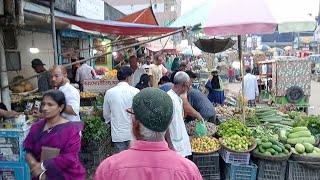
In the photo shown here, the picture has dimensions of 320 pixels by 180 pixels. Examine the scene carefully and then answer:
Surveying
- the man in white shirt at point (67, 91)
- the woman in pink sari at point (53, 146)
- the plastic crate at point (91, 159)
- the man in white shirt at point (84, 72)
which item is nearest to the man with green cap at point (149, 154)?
the woman in pink sari at point (53, 146)

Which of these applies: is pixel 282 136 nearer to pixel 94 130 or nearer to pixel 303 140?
pixel 303 140

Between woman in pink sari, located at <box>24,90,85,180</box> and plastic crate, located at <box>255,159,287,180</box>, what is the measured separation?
10.3 feet

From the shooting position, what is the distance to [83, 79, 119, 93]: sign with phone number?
7.59 metres

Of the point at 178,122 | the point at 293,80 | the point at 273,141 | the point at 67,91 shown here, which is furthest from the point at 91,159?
the point at 293,80

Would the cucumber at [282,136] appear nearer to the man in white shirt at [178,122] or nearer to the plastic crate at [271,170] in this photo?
the plastic crate at [271,170]

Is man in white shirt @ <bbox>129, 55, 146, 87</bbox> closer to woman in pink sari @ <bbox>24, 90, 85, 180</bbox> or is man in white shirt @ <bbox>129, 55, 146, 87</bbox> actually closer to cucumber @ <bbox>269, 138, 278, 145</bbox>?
cucumber @ <bbox>269, 138, 278, 145</bbox>

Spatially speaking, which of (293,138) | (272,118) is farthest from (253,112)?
(293,138)

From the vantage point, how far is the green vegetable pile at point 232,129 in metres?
5.33

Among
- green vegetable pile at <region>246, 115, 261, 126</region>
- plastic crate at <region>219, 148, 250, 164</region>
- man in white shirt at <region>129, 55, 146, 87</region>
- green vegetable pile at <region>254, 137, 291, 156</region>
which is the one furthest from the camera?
man in white shirt at <region>129, 55, 146, 87</region>

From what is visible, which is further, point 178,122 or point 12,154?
point 178,122

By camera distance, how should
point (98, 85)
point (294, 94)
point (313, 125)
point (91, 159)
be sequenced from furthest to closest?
point (294, 94) < point (98, 85) < point (313, 125) < point (91, 159)

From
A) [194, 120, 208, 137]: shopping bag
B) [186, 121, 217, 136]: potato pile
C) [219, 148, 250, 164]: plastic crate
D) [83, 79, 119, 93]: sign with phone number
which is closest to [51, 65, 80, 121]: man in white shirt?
[194, 120, 208, 137]: shopping bag

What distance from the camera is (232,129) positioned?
5371mm

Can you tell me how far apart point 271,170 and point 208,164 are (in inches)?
39.8
